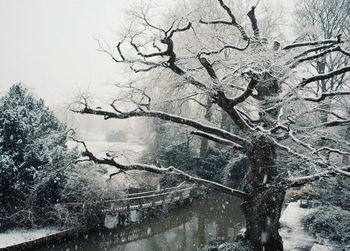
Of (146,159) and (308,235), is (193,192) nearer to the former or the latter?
(146,159)

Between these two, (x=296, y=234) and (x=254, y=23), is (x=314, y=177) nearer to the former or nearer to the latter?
(x=296, y=234)

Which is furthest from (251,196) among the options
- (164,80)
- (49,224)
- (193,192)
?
(193,192)

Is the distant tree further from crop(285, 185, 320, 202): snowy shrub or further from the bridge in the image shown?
crop(285, 185, 320, 202): snowy shrub

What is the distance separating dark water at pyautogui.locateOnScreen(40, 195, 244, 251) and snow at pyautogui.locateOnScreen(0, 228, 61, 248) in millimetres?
641

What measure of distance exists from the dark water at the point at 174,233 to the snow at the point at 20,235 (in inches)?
25.2

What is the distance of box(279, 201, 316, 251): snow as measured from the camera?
1234 centimetres

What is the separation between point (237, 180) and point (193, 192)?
4.54 metres

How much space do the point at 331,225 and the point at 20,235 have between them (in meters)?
11.8

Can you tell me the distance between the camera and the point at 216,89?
10562 mm

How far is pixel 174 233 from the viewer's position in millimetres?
17734

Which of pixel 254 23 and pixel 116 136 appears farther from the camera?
pixel 116 136

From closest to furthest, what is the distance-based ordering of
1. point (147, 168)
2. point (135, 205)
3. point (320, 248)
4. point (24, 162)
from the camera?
point (147, 168) < point (320, 248) < point (24, 162) < point (135, 205)

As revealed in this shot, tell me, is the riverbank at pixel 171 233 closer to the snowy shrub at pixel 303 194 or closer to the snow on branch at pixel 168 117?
the snowy shrub at pixel 303 194

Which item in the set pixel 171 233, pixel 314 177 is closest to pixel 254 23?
pixel 314 177
